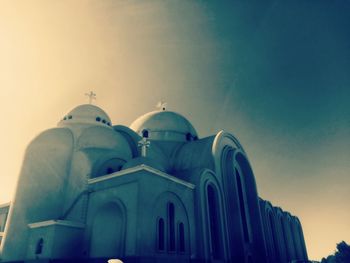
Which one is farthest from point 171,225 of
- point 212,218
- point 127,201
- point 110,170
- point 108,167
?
point 108,167

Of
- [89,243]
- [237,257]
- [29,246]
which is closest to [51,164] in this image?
[29,246]

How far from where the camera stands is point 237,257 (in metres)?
17.0

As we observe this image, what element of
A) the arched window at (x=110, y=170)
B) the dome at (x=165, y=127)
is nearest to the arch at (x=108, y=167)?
the arched window at (x=110, y=170)

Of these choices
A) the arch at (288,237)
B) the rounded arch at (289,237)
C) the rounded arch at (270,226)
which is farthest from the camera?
the rounded arch at (289,237)

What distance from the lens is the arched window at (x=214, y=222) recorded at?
1616cm

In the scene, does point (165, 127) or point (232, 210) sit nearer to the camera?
point (232, 210)

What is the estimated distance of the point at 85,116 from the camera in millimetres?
21016

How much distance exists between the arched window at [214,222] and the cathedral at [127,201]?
56mm

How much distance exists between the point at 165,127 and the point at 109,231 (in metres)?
11.9

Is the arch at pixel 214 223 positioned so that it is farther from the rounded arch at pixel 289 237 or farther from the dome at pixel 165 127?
the rounded arch at pixel 289 237

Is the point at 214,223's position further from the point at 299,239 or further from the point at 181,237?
the point at 299,239

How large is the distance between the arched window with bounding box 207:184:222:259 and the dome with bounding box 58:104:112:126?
9.71m

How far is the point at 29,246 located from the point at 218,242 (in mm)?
10215

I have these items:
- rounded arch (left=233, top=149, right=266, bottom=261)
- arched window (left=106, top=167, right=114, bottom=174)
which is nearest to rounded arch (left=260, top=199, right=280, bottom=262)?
rounded arch (left=233, top=149, right=266, bottom=261)
